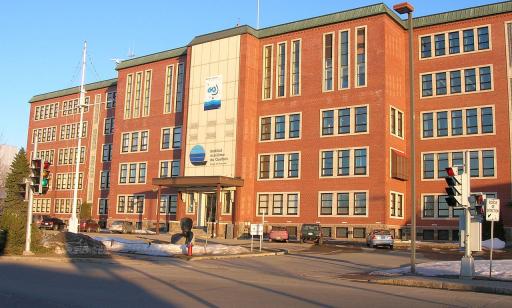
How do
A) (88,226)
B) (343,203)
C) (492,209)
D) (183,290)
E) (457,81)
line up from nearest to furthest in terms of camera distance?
1. (183,290)
2. (492,209)
3. (343,203)
4. (457,81)
5. (88,226)

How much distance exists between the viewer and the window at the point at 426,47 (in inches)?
2195

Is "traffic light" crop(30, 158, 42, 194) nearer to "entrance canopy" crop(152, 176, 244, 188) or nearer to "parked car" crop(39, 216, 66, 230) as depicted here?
"entrance canopy" crop(152, 176, 244, 188)

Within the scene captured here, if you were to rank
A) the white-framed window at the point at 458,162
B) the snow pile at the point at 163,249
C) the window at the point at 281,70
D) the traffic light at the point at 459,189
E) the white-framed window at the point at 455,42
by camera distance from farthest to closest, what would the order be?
the window at the point at 281,70 < the white-framed window at the point at 455,42 < the white-framed window at the point at 458,162 < the snow pile at the point at 163,249 < the traffic light at the point at 459,189

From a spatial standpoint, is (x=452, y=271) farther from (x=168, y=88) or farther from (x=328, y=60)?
(x=168, y=88)

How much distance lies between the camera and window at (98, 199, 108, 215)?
257ft

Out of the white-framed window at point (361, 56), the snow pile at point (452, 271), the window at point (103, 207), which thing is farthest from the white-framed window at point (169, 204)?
the snow pile at point (452, 271)

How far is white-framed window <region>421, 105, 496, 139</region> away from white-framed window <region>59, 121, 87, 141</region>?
171 feet

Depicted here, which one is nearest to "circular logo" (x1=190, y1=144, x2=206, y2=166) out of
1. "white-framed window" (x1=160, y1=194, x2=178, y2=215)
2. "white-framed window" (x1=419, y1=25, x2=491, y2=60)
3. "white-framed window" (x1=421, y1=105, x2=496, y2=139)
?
"white-framed window" (x1=160, y1=194, x2=178, y2=215)

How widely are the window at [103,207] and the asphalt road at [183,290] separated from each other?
55.7 metres

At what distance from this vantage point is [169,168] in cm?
6769

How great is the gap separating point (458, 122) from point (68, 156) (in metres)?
58.0

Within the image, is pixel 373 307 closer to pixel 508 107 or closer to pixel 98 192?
pixel 508 107

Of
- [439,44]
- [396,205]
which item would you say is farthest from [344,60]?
[396,205]

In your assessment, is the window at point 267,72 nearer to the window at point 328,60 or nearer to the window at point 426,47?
the window at point 328,60
